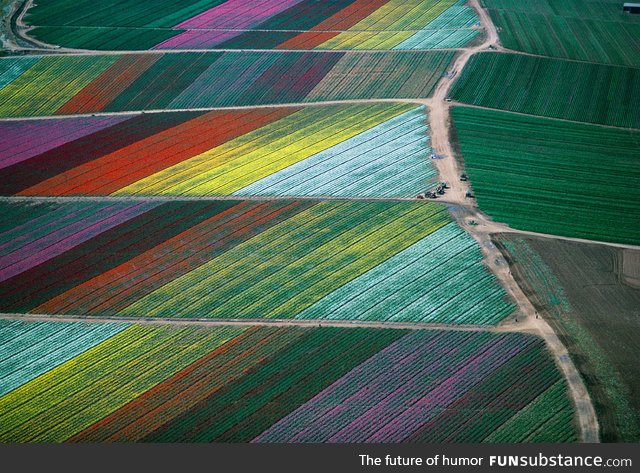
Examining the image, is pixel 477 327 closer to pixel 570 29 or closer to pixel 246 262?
pixel 246 262

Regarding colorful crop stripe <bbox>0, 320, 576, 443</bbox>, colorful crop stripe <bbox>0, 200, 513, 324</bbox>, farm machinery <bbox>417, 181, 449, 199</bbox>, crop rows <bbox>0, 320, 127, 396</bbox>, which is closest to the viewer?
colorful crop stripe <bbox>0, 320, 576, 443</bbox>

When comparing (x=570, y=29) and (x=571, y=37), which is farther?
(x=570, y=29)

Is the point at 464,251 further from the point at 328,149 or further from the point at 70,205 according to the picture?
the point at 70,205

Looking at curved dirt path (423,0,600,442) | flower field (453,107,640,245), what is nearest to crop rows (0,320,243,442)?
curved dirt path (423,0,600,442)

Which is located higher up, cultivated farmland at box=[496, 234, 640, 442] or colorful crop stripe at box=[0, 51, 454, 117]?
colorful crop stripe at box=[0, 51, 454, 117]

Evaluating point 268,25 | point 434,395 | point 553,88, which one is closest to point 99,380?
point 434,395

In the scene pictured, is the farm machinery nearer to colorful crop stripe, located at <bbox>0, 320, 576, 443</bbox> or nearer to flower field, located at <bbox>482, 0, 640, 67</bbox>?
colorful crop stripe, located at <bbox>0, 320, 576, 443</bbox>
